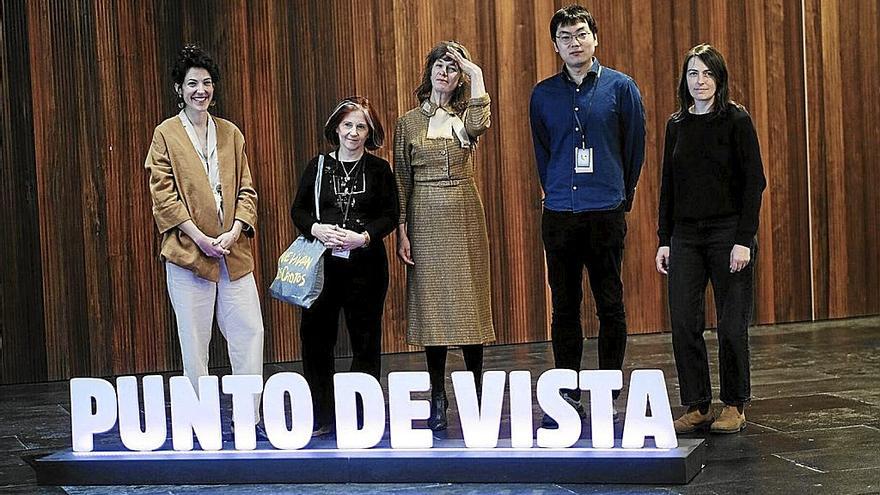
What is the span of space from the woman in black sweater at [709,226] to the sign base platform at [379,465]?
0.57 metres

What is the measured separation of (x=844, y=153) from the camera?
25.4 feet

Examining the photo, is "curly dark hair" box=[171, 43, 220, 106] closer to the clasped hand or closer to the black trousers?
the clasped hand

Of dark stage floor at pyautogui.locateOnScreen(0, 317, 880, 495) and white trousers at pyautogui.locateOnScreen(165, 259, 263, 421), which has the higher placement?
white trousers at pyautogui.locateOnScreen(165, 259, 263, 421)

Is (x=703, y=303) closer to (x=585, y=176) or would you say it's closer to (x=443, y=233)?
(x=585, y=176)

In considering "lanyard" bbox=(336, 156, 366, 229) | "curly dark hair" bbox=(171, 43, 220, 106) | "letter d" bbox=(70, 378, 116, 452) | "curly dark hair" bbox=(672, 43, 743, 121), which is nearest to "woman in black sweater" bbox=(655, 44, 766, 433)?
"curly dark hair" bbox=(672, 43, 743, 121)

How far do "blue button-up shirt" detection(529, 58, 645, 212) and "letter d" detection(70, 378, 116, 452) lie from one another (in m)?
1.64

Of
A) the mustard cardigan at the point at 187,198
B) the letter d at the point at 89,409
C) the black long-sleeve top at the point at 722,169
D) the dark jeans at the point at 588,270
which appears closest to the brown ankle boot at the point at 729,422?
the dark jeans at the point at 588,270

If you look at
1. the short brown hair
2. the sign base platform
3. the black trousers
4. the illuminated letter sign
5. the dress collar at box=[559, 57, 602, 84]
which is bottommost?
the sign base platform

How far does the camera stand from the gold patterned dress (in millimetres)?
4344

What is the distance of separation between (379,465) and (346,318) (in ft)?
2.10

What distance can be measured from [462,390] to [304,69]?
3391 mm

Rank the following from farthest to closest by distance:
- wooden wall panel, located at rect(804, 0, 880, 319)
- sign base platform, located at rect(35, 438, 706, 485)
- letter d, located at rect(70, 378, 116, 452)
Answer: wooden wall panel, located at rect(804, 0, 880, 319) < letter d, located at rect(70, 378, 116, 452) < sign base platform, located at rect(35, 438, 706, 485)

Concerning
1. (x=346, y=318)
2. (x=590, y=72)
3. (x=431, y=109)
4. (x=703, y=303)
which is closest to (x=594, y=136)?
(x=590, y=72)

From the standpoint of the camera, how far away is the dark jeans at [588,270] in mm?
4281
